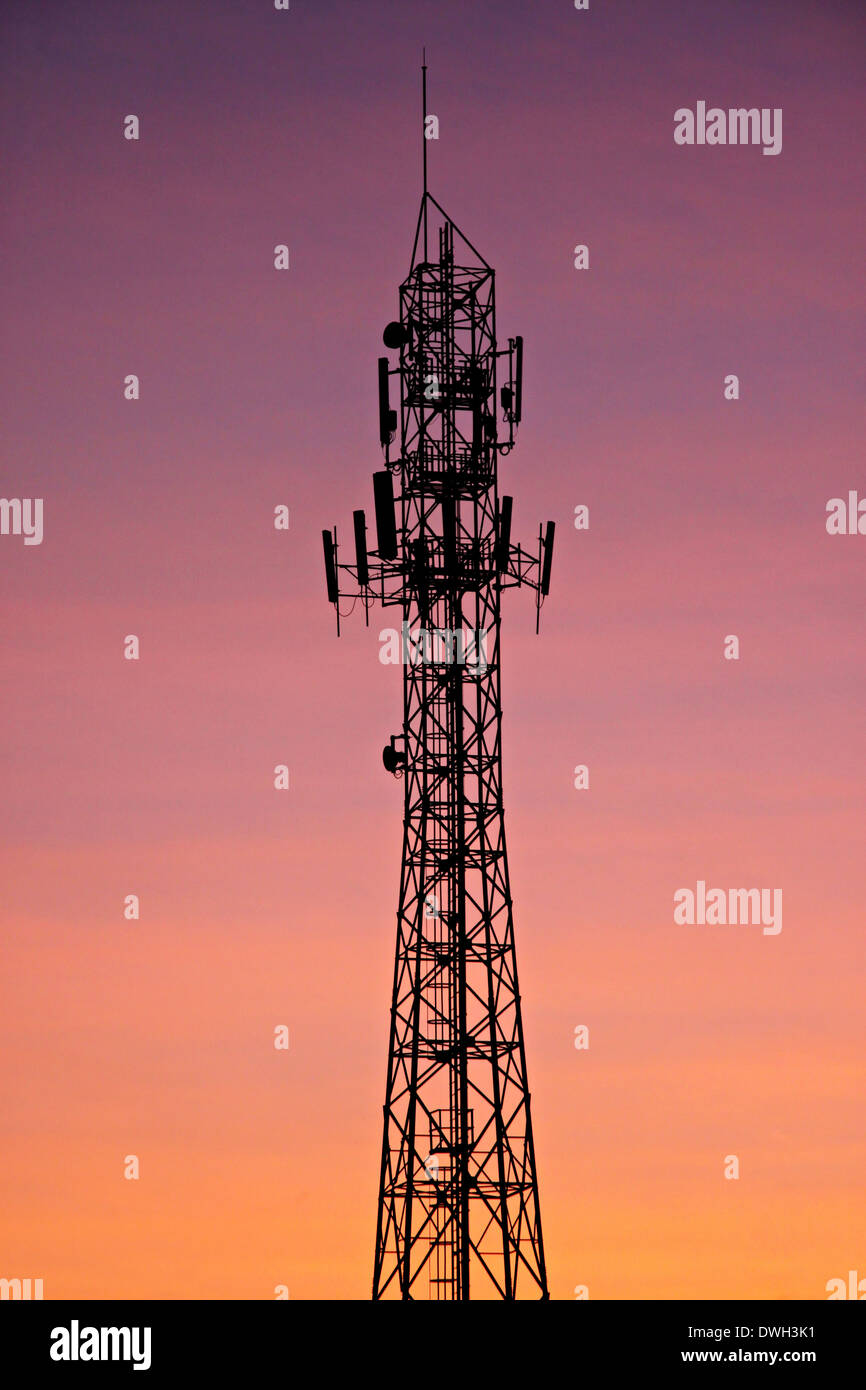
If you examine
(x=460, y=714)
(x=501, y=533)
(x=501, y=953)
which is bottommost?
(x=501, y=953)

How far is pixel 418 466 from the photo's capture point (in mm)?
76188

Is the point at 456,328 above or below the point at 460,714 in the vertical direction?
above
